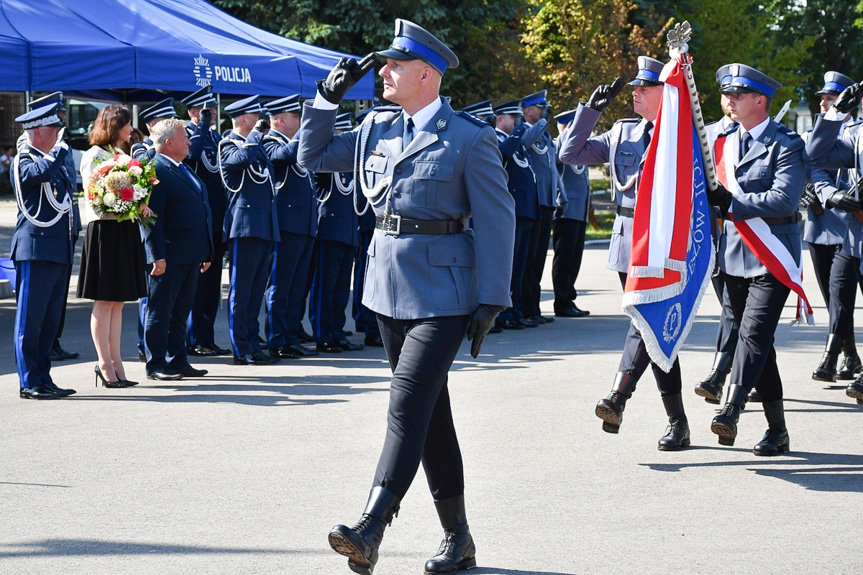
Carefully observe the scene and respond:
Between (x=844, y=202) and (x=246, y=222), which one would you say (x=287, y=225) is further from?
(x=844, y=202)

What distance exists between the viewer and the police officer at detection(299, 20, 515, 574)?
468cm

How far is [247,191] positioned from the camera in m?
10.1

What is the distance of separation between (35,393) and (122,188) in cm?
152

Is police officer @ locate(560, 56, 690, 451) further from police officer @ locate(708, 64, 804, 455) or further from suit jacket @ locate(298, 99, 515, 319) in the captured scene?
suit jacket @ locate(298, 99, 515, 319)

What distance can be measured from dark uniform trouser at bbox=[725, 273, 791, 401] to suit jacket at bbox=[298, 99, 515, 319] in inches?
94.6

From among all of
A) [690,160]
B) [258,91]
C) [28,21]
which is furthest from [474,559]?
[258,91]

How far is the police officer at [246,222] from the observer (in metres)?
10.1

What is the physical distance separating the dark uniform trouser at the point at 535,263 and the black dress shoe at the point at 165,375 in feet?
14.6

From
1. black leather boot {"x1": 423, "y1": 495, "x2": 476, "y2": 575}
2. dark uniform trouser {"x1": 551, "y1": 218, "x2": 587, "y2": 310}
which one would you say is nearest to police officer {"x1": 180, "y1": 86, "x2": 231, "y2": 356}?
dark uniform trouser {"x1": 551, "y1": 218, "x2": 587, "y2": 310}

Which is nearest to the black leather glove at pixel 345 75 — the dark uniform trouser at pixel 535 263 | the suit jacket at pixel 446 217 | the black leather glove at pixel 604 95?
the suit jacket at pixel 446 217

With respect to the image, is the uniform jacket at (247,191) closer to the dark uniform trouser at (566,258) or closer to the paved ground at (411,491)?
the paved ground at (411,491)

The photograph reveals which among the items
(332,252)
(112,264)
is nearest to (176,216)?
(112,264)

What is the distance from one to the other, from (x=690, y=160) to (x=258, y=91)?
27.9 ft

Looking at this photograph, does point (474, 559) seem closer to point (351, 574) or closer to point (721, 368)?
point (351, 574)
